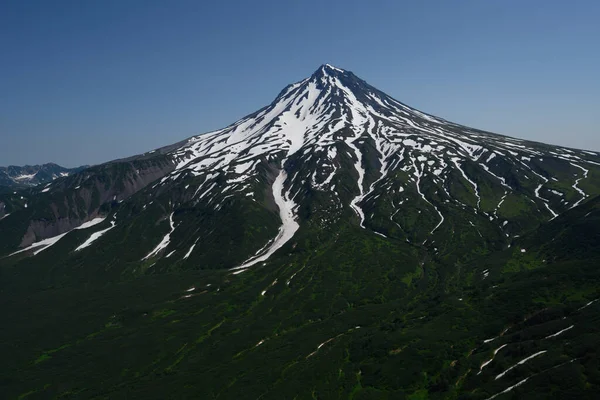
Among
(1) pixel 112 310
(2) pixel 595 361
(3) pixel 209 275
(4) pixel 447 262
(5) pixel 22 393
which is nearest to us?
(2) pixel 595 361

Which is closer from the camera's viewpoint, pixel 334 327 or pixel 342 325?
pixel 334 327

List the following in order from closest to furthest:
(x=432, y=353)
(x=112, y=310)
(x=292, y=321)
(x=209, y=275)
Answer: (x=432, y=353) < (x=292, y=321) < (x=112, y=310) < (x=209, y=275)

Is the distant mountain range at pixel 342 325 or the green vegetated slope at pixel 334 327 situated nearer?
the distant mountain range at pixel 342 325

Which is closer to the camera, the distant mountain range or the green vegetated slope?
the distant mountain range

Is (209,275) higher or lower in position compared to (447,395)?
higher

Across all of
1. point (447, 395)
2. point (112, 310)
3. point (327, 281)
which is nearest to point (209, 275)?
point (112, 310)

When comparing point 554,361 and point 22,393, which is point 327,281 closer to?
point 554,361

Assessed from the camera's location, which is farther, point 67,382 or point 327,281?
point 327,281

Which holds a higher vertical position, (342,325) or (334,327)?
(334,327)
